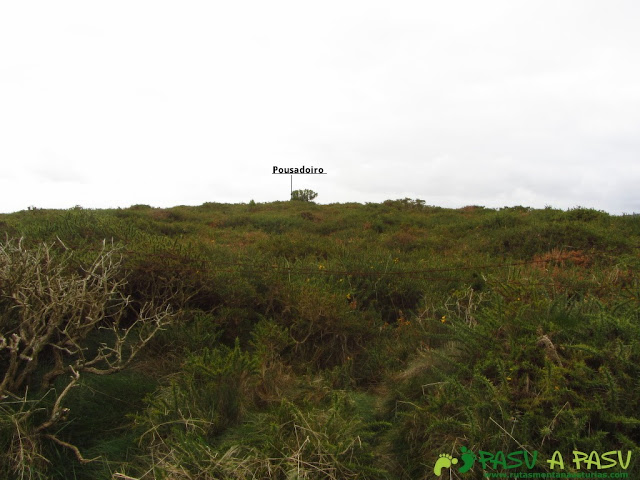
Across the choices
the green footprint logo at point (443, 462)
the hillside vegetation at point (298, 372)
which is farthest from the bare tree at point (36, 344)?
the green footprint logo at point (443, 462)

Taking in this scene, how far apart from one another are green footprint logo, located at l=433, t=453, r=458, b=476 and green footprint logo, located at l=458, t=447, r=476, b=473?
48mm

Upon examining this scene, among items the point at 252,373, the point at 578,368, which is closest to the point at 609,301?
the point at 578,368

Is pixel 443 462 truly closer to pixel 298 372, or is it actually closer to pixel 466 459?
pixel 466 459

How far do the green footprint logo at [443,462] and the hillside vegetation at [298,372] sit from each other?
0.07 m

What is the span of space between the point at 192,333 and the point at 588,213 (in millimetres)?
12528

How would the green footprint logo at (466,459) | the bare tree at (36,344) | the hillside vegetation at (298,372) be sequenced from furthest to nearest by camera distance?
the bare tree at (36,344) < the hillside vegetation at (298,372) < the green footprint logo at (466,459)

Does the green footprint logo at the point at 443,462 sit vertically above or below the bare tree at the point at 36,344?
below

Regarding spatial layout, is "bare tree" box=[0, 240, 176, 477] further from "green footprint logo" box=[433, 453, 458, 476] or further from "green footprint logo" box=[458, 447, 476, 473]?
"green footprint logo" box=[458, 447, 476, 473]

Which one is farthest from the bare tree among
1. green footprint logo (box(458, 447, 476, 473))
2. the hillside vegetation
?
green footprint logo (box(458, 447, 476, 473))

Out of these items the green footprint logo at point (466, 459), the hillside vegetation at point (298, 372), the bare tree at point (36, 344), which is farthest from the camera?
the bare tree at point (36, 344)

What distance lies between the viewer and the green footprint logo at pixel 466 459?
2.20 metres

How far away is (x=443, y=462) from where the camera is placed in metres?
2.30

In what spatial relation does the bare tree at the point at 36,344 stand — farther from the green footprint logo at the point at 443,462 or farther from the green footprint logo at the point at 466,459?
the green footprint logo at the point at 466,459

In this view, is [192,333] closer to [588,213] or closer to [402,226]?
[402,226]
